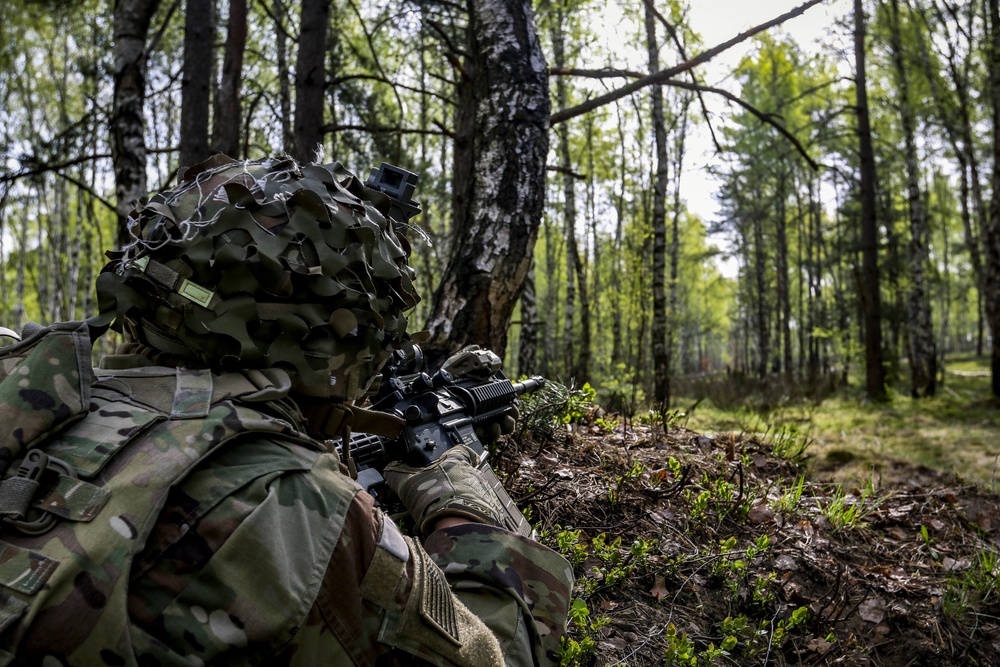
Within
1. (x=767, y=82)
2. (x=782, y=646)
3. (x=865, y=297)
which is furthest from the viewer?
(x=767, y=82)

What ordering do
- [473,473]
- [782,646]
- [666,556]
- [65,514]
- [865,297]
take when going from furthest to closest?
1. [865,297]
2. [666,556]
3. [782,646]
4. [473,473]
5. [65,514]

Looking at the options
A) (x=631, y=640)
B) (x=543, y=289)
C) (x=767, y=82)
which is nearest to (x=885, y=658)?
(x=631, y=640)

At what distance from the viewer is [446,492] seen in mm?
1761

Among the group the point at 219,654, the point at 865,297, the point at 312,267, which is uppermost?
the point at 865,297

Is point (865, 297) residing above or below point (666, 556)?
above

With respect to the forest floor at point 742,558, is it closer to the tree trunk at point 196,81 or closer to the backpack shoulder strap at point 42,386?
the backpack shoulder strap at point 42,386

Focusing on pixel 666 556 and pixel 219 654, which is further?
pixel 666 556

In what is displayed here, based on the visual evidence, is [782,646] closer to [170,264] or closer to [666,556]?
[666,556]

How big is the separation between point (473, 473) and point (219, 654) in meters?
0.94

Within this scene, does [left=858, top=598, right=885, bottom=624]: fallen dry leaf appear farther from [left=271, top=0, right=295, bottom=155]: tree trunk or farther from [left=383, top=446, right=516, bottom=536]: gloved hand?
[left=271, top=0, right=295, bottom=155]: tree trunk

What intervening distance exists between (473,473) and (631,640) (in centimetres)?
85

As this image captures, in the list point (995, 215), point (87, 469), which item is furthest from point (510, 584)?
point (995, 215)

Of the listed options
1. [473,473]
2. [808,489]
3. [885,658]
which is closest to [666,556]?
[885,658]

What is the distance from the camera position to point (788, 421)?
26.3 ft
